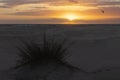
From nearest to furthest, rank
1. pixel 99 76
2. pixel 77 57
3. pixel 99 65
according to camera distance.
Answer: pixel 99 76 → pixel 99 65 → pixel 77 57

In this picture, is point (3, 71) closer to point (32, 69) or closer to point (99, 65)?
point (32, 69)

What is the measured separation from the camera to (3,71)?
1164 cm

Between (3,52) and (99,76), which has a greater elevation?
(99,76)

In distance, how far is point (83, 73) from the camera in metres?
11.3

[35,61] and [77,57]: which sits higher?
[35,61]

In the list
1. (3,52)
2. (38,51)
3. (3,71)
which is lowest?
(3,52)

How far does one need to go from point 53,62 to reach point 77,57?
2.89 meters

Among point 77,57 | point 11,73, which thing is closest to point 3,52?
point 77,57

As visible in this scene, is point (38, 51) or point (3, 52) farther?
point (3, 52)

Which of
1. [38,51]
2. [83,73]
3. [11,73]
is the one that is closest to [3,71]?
[11,73]

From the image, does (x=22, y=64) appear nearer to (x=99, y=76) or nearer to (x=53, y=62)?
(x=53, y=62)

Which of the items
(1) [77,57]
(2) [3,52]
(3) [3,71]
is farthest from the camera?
(2) [3,52]

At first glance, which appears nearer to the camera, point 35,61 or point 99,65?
point 35,61

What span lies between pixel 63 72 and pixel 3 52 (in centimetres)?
477
